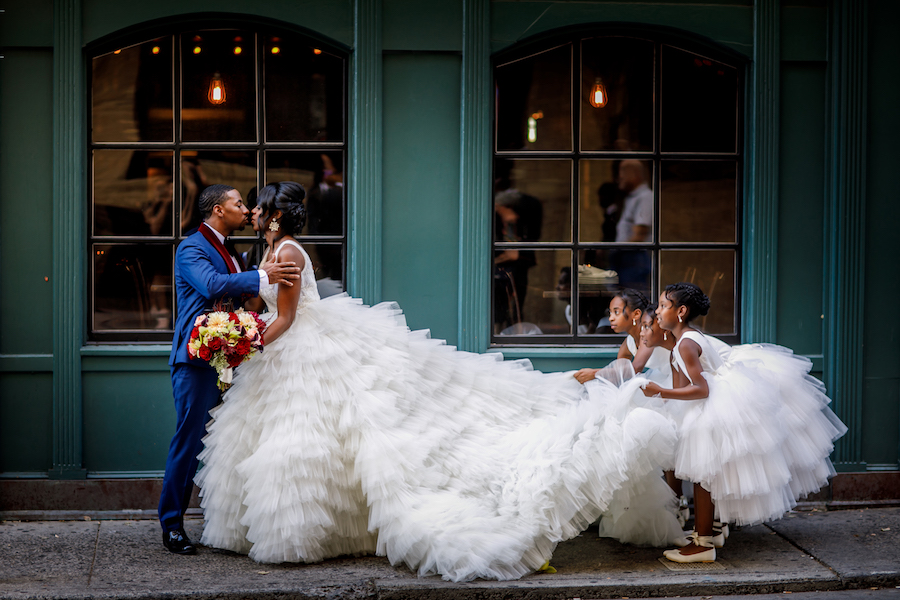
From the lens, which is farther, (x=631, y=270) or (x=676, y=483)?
(x=631, y=270)

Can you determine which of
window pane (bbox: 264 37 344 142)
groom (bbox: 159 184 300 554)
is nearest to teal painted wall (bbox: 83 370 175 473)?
groom (bbox: 159 184 300 554)

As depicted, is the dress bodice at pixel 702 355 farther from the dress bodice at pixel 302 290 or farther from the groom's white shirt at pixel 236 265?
the groom's white shirt at pixel 236 265

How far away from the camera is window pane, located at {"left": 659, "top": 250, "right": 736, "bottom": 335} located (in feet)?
19.4

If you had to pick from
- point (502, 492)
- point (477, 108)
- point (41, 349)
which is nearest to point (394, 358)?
point (502, 492)

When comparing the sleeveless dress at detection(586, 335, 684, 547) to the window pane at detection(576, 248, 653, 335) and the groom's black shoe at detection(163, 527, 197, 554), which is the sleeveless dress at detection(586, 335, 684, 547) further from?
the groom's black shoe at detection(163, 527, 197, 554)

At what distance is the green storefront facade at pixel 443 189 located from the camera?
5410 millimetres

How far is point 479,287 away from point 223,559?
243 centimetres

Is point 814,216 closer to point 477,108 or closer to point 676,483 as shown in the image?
point 676,483

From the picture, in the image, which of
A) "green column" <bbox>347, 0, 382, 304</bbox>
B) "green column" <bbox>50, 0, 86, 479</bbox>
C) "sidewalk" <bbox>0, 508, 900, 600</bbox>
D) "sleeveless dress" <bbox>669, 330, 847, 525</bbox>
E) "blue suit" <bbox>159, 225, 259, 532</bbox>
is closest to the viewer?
"sidewalk" <bbox>0, 508, 900, 600</bbox>

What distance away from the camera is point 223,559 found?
4609mm

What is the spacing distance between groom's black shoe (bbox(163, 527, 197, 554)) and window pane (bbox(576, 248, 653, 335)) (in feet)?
9.92

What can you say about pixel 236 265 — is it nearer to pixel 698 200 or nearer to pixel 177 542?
pixel 177 542

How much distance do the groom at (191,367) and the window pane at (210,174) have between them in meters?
0.93

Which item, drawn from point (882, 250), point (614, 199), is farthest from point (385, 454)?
point (882, 250)
